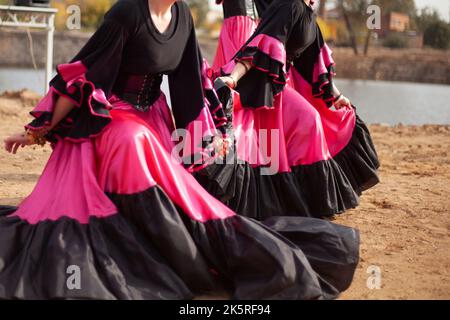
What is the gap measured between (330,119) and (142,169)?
219 cm

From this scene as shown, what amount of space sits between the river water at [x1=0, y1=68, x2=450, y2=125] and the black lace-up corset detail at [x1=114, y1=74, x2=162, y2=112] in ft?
33.0

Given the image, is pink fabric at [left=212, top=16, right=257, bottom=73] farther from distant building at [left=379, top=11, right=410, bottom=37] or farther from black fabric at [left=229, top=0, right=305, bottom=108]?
distant building at [left=379, top=11, right=410, bottom=37]

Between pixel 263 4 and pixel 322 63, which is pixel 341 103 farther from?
pixel 263 4

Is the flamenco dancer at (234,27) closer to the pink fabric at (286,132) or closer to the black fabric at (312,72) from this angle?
the black fabric at (312,72)

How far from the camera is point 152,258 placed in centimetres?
348

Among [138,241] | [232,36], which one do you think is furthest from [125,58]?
[232,36]

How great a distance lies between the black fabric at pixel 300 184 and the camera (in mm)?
4570

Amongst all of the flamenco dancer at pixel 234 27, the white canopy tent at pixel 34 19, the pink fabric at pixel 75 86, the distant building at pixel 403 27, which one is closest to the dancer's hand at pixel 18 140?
the pink fabric at pixel 75 86

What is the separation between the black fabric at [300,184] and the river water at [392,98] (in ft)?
28.9

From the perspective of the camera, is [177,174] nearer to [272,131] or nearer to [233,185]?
[233,185]
